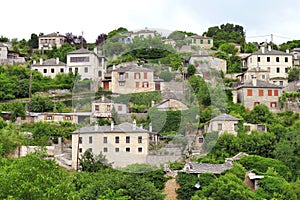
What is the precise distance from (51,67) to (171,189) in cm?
2869

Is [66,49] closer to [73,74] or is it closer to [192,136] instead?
[73,74]

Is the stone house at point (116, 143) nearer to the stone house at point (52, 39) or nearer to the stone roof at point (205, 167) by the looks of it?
the stone roof at point (205, 167)

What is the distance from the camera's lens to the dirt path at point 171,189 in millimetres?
41719

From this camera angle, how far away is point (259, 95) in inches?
→ 2265

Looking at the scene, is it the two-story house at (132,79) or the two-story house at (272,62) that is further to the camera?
the two-story house at (272,62)

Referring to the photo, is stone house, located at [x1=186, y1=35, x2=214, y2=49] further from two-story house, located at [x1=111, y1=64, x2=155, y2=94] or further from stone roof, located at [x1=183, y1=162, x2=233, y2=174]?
stone roof, located at [x1=183, y1=162, x2=233, y2=174]

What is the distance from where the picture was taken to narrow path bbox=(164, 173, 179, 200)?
4172 cm

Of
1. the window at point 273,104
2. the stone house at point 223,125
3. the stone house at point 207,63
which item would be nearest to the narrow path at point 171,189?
the stone house at point 223,125

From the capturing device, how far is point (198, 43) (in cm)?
7769

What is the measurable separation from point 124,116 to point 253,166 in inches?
446

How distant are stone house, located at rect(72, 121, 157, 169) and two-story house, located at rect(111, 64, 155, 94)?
311cm

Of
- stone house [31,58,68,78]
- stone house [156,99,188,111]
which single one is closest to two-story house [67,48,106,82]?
stone house [31,58,68,78]

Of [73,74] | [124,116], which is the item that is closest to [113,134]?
[124,116]

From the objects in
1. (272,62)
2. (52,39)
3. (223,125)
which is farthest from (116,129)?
(52,39)
